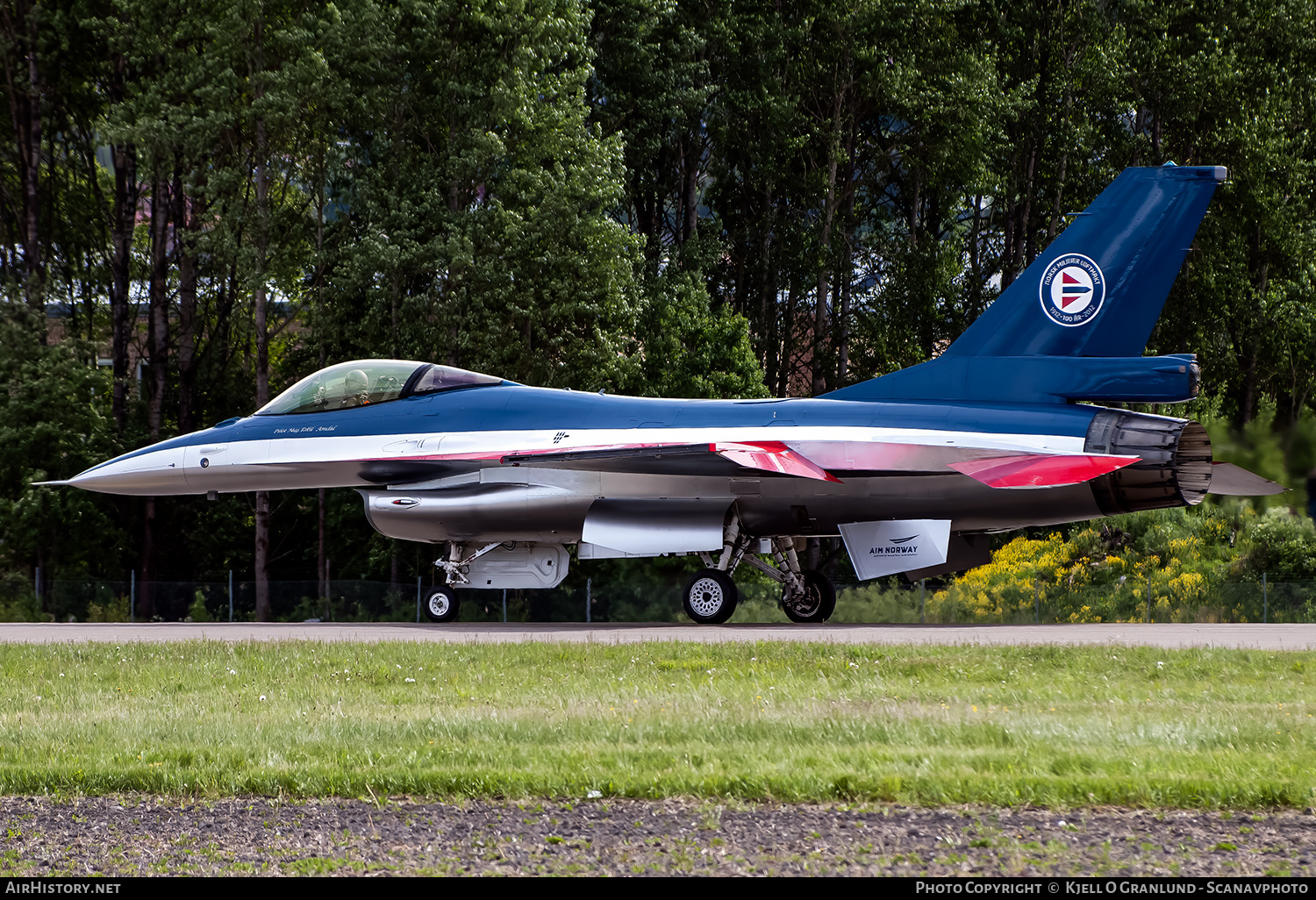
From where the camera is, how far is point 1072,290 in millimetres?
18125

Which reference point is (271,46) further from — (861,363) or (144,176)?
(861,363)

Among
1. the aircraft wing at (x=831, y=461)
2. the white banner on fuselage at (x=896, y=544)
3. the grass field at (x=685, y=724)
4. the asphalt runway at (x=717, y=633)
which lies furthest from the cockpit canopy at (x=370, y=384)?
the grass field at (x=685, y=724)

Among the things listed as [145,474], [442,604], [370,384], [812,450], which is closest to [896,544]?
[812,450]

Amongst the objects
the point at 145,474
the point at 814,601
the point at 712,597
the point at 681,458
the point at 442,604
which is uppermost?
the point at 681,458

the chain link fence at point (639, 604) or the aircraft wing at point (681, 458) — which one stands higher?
the aircraft wing at point (681, 458)

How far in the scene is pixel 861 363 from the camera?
37.0m

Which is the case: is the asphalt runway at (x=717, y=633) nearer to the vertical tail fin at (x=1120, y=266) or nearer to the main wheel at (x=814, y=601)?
the main wheel at (x=814, y=601)

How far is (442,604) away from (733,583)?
5222mm

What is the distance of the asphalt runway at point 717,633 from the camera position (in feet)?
50.1

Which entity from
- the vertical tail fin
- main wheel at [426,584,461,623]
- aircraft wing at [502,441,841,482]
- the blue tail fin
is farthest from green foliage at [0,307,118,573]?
the vertical tail fin

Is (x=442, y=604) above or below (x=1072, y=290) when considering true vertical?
below

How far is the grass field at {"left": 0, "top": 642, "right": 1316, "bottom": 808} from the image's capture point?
6562 millimetres

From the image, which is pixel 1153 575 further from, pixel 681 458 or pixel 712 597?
pixel 681 458

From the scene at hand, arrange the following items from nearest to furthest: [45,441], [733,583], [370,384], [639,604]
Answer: [733,583] < [370,384] < [639,604] < [45,441]
